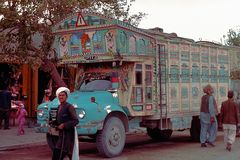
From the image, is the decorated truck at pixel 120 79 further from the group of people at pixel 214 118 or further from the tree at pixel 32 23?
the tree at pixel 32 23

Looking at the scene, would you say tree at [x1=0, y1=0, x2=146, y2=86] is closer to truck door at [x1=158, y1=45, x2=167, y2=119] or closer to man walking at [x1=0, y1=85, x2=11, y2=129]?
man walking at [x1=0, y1=85, x2=11, y2=129]

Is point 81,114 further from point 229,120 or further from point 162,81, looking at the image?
point 229,120

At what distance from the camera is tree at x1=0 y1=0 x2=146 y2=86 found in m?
14.8

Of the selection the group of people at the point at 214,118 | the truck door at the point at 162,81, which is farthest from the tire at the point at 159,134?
the truck door at the point at 162,81

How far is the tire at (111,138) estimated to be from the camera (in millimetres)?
11383

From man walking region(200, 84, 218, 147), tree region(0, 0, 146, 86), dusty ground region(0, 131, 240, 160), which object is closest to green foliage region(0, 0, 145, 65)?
tree region(0, 0, 146, 86)

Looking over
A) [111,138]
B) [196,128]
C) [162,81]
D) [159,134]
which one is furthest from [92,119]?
[159,134]

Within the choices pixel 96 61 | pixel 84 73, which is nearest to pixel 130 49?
pixel 96 61

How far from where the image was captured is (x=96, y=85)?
42.1 ft

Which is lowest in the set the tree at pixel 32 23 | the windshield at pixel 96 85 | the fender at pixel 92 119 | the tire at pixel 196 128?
the tire at pixel 196 128

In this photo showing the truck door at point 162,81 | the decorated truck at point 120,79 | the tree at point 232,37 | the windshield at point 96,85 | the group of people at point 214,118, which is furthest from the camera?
the tree at point 232,37

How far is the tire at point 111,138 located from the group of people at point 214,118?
9.73 feet

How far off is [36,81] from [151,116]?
36.0ft

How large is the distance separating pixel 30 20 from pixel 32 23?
17 cm
